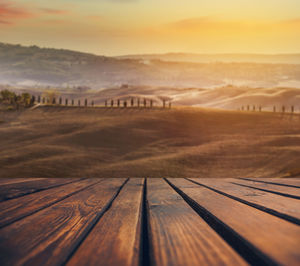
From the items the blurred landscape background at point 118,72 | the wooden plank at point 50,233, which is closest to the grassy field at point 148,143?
the wooden plank at point 50,233

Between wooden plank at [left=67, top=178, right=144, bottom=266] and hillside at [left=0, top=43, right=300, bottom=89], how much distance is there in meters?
125

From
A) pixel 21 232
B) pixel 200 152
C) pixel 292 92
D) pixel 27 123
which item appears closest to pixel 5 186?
pixel 21 232

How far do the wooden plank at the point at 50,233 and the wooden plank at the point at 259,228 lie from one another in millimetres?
641

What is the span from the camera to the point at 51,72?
139750mm

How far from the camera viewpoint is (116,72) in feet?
485

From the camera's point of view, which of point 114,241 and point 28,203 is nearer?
point 114,241

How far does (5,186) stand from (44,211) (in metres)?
1.21

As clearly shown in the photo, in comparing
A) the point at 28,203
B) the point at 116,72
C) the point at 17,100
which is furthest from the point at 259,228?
the point at 116,72

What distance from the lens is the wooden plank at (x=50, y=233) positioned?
3.52 ft

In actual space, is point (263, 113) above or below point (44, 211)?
above

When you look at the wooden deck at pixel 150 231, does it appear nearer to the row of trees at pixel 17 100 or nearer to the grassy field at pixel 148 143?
the grassy field at pixel 148 143

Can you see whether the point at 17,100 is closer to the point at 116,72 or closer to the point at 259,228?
the point at 259,228

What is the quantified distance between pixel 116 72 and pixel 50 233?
150312 mm

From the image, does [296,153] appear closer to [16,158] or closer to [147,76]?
[16,158]
